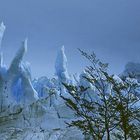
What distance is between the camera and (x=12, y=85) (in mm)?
51594

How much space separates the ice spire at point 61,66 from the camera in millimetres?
56237

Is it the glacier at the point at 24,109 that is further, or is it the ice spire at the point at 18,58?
the ice spire at the point at 18,58

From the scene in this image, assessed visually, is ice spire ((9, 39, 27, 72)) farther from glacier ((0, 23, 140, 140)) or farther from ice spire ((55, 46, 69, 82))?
ice spire ((55, 46, 69, 82))

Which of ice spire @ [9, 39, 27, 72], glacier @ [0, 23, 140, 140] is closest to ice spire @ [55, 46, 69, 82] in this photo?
glacier @ [0, 23, 140, 140]

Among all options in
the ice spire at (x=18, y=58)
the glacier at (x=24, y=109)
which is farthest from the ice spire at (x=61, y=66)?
the ice spire at (x=18, y=58)

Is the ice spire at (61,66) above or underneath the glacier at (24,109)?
above

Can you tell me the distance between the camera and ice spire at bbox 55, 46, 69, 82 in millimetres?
56237

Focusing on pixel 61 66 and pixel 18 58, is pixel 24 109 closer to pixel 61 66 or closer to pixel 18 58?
pixel 18 58

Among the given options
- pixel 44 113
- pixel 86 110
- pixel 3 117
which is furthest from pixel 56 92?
pixel 86 110

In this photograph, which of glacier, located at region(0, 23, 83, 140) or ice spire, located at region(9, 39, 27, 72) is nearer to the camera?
glacier, located at region(0, 23, 83, 140)

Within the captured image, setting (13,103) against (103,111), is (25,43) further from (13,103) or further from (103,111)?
(103,111)

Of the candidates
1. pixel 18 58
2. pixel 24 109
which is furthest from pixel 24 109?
pixel 18 58

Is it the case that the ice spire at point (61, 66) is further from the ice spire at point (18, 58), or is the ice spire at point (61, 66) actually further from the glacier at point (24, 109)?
the ice spire at point (18, 58)

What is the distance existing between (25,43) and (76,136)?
1325 cm
